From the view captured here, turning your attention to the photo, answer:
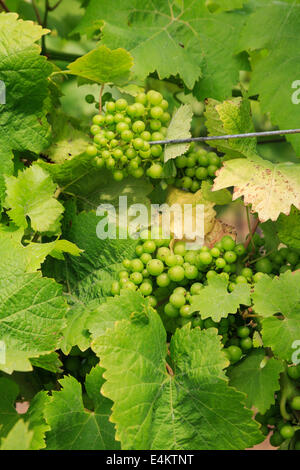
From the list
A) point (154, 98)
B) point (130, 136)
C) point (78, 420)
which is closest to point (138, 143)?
point (130, 136)

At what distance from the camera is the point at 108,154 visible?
108 centimetres

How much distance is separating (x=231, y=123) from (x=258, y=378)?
55 cm

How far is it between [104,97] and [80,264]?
17.5 inches

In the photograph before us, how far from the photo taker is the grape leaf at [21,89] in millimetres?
1025

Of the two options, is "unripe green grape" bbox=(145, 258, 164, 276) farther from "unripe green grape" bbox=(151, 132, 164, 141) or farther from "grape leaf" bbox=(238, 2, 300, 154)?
"grape leaf" bbox=(238, 2, 300, 154)

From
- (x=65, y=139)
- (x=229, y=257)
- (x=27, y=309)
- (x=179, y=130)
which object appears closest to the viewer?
(x=27, y=309)

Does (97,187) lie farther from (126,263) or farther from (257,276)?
(257,276)

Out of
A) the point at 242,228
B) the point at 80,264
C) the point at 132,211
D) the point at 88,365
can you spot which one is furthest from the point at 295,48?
the point at 242,228

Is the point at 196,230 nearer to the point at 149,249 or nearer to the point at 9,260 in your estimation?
the point at 149,249

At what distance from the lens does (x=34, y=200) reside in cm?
107

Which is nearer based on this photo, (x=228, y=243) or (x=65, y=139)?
(x=228, y=243)

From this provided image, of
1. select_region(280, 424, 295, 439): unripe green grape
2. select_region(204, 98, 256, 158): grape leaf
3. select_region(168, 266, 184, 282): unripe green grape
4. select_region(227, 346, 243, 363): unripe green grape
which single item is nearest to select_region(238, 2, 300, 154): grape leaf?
select_region(204, 98, 256, 158): grape leaf

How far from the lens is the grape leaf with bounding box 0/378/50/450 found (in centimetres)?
89

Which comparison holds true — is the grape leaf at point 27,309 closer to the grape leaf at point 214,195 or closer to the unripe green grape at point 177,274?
the unripe green grape at point 177,274
